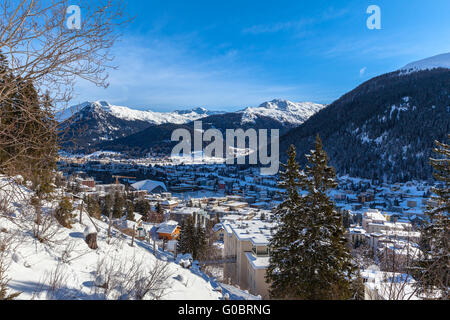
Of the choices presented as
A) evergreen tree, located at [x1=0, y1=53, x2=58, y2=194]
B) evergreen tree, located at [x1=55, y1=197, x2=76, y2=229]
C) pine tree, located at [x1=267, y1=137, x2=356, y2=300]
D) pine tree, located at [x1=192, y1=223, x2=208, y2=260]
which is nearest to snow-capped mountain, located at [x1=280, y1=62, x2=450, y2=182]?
pine tree, located at [x1=192, y1=223, x2=208, y2=260]

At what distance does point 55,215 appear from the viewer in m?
7.37

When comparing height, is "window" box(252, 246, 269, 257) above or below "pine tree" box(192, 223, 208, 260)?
above

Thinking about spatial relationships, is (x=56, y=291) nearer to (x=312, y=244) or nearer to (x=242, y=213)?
(x=312, y=244)

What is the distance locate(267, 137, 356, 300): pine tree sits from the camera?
Result: 22.6 feet

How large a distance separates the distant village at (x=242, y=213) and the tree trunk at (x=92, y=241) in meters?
1.75

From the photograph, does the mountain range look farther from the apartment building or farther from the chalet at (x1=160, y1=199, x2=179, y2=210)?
the apartment building

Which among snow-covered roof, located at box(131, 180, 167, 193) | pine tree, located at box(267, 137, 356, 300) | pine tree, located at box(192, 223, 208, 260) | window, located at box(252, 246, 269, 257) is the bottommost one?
snow-covered roof, located at box(131, 180, 167, 193)

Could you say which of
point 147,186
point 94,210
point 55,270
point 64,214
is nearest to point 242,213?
point 94,210

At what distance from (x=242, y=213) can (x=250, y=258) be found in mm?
30733

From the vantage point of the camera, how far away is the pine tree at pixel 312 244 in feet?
22.6

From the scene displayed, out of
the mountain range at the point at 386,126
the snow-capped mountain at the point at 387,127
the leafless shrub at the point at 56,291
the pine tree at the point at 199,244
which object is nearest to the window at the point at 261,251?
the pine tree at the point at 199,244

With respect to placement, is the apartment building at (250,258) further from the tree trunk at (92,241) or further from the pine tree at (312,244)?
the tree trunk at (92,241)

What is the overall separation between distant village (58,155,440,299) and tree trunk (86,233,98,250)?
175 centimetres
